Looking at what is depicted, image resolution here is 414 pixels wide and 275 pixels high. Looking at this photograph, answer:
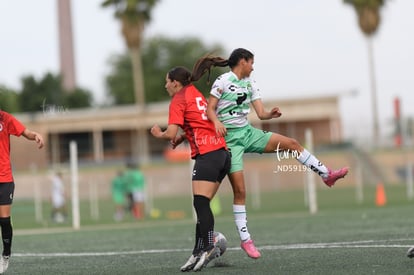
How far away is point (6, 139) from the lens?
9719 millimetres

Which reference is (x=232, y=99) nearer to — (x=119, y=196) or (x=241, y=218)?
(x=241, y=218)

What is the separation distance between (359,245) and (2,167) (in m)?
4.45

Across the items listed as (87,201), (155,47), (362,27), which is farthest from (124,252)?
(155,47)

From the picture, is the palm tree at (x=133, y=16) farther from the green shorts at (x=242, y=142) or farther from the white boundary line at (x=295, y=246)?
the green shorts at (x=242, y=142)

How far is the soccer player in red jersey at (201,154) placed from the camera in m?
9.39

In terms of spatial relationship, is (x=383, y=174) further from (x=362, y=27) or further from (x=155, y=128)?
(x=155, y=128)

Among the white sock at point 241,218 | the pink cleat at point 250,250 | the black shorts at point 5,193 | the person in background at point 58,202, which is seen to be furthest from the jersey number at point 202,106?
the person in background at point 58,202

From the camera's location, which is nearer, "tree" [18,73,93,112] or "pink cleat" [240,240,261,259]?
"pink cleat" [240,240,261,259]

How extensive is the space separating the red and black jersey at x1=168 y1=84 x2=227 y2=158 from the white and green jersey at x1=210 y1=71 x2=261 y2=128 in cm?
19

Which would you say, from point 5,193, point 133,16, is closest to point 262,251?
point 5,193

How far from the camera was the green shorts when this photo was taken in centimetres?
964

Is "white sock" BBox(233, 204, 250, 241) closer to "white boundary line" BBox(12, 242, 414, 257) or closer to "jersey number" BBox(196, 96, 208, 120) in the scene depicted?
"jersey number" BBox(196, 96, 208, 120)

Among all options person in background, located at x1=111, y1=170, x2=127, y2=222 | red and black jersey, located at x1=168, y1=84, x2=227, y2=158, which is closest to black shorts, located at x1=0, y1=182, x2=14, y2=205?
red and black jersey, located at x1=168, y1=84, x2=227, y2=158

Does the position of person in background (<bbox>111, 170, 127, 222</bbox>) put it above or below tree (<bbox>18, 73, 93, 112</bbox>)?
below
